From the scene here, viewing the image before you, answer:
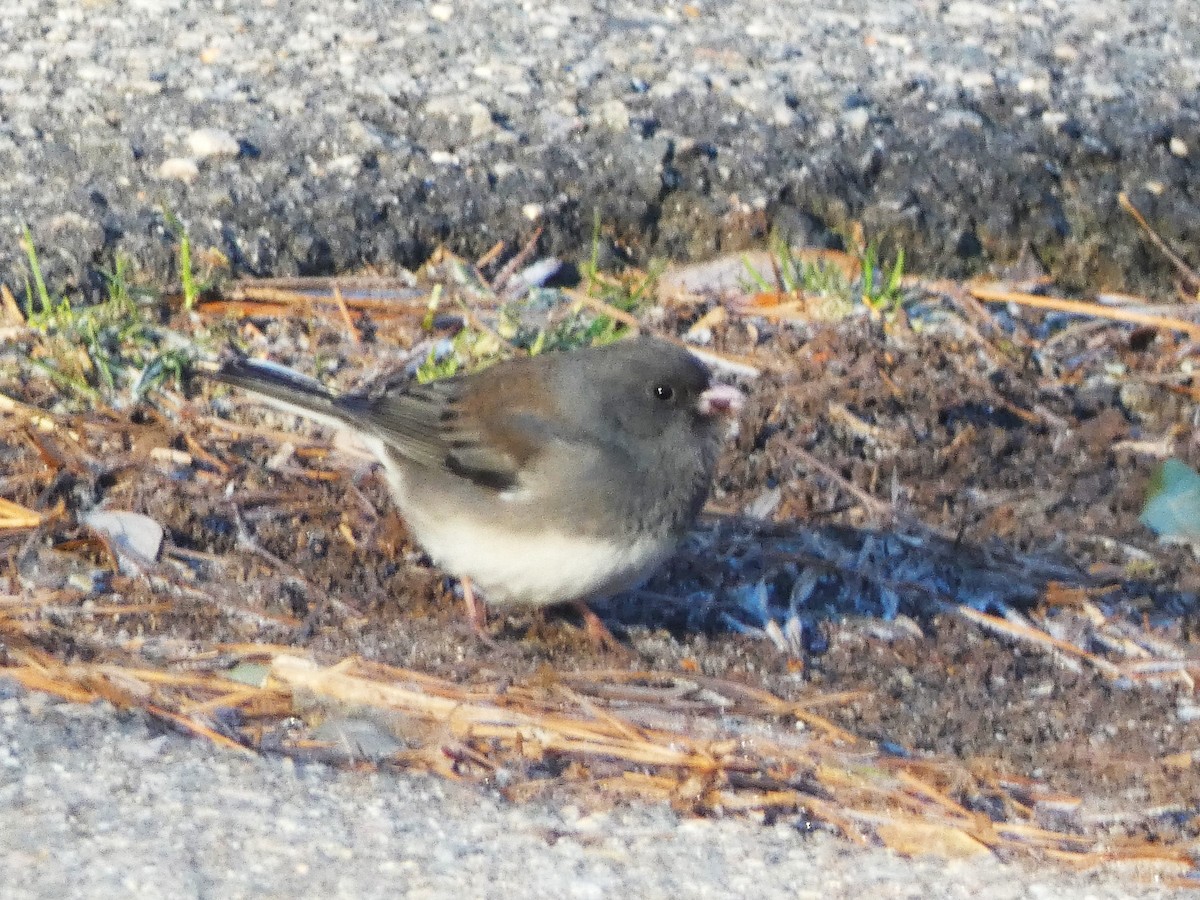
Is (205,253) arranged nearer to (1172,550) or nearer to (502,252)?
(502,252)

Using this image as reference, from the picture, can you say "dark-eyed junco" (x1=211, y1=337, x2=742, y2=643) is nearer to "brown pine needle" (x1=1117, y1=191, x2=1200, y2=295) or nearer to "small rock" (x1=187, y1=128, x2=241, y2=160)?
"small rock" (x1=187, y1=128, x2=241, y2=160)

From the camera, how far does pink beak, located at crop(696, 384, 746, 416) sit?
3.25 meters

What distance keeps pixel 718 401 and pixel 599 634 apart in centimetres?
50

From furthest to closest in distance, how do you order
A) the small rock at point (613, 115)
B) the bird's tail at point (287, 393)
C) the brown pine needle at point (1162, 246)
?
the small rock at point (613, 115) → the brown pine needle at point (1162, 246) → the bird's tail at point (287, 393)

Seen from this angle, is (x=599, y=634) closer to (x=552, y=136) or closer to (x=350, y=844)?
(x=350, y=844)

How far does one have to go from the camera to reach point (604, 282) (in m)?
4.09

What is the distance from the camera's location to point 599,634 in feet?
10.2

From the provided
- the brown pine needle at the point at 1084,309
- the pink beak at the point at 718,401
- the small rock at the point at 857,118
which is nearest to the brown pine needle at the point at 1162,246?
the brown pine needle at the point at 1084,309

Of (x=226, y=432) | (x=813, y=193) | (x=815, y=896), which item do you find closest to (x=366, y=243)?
(x=226, y=432)

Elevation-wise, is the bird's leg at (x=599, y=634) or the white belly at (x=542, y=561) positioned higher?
the white belly at (x=542, y=561)

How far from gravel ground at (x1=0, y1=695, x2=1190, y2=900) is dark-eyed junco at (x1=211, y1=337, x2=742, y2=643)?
2.38ft

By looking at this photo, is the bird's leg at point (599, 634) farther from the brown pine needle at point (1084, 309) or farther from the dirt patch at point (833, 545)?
the brown pine needle at point (1084, 309)

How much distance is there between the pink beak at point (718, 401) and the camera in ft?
10.6

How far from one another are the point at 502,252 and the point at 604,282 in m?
0.25
